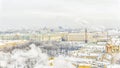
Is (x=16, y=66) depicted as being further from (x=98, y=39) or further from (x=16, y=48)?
(x=98, y=39)

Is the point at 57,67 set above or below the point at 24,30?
below

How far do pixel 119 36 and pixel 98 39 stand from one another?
1.34 feet

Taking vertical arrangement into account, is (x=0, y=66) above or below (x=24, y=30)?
below

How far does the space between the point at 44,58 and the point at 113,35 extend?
2087 mm

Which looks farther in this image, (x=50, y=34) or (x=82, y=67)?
(x=50, y=34)

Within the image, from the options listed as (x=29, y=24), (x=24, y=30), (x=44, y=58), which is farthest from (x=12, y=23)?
(x=44, y=58)

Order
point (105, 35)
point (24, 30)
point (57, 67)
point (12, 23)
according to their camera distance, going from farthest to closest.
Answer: point (105, 35) < point (24, 30) < point (12, 23) < point (57, 67)

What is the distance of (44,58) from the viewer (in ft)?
11.6

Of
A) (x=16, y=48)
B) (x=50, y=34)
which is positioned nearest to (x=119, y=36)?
(x=50, y=34)

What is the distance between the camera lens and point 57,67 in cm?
311

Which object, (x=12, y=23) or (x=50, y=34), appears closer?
(x=12, y=23)

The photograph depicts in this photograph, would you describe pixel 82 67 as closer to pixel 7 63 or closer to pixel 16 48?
pixel 7 63

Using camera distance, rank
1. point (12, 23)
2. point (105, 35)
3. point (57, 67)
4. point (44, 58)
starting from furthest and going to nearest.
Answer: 1. point (105, 35)
2. point (12, 23)
3. point (44, 58)
4. point (57, 67)

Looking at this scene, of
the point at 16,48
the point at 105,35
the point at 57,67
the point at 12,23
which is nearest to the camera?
the point at 57,67
